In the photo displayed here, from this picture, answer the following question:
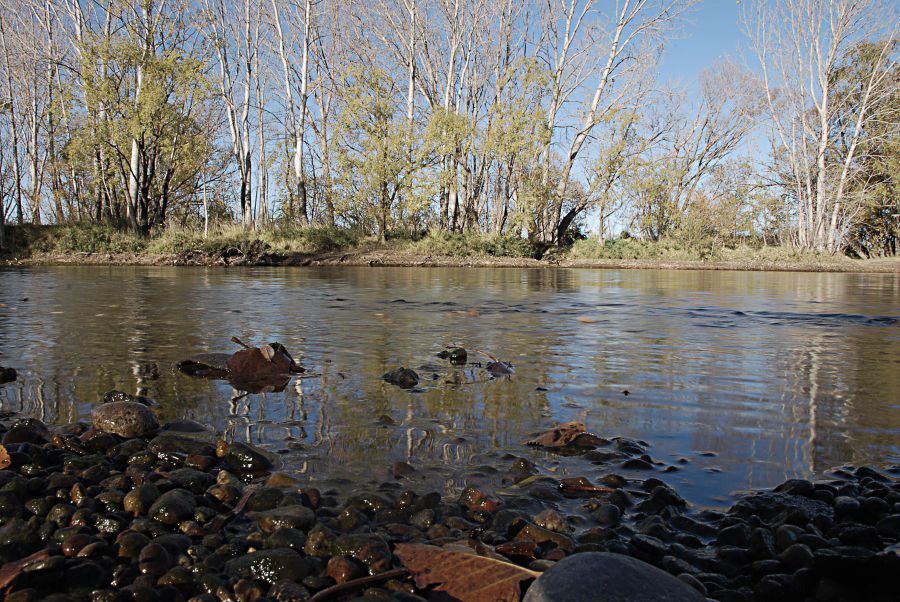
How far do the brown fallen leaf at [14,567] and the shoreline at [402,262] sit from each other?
847 inches

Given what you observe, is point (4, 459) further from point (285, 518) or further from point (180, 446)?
point (285, 518)

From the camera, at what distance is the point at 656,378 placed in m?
3.65

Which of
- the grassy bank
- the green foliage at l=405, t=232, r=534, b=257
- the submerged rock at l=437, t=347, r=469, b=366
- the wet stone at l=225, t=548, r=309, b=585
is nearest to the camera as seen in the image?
the wet stone at l=225, t=548, r=309, b=585

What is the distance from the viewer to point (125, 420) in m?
2.55

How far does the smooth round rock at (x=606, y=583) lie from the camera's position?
3.92ft

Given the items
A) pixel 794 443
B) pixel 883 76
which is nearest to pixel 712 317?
pixel 794 443

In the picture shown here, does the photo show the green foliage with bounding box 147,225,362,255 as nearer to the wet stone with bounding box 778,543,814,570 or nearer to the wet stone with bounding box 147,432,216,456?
the wet stone with bounding box 147,432,216,456

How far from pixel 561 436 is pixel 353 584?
48.4 inches

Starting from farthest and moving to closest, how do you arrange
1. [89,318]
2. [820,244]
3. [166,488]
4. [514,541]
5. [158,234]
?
[820,244] → [158,234] → [89,318] → [166,488] → [514,541]

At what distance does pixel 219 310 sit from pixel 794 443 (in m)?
6.38

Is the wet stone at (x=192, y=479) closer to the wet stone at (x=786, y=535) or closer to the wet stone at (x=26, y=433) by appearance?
the wet stone at (x=26, y=433)

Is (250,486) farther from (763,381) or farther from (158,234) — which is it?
(158,234)

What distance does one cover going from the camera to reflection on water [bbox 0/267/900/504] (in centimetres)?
235

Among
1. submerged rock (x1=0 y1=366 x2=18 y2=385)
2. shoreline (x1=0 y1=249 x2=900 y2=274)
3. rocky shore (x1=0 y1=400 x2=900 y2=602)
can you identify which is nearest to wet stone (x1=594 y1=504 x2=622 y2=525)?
rocky shore (x1=0 y1=400 x2=900 y2=602)
